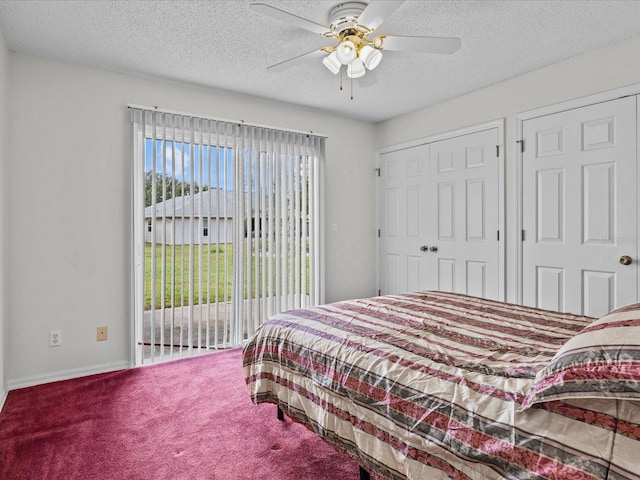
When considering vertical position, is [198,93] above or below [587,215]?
above

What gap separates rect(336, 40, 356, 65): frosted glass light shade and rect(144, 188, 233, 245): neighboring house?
1.74 metres

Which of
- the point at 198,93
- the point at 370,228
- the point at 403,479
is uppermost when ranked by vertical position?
the point at 198,93

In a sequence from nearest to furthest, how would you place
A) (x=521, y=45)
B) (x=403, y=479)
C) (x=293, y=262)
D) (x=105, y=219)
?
(x=403, y=479)
(x=521, y=45)
(x=105, y=219)
(x=293, y=262)

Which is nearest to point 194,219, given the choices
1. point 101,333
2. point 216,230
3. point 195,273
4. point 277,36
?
point 216,230

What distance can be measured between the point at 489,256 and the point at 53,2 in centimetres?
372

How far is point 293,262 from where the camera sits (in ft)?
13.3

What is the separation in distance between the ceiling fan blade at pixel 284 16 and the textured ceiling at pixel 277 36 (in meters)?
0.19

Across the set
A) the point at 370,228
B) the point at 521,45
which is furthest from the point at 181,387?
the point at 521,45

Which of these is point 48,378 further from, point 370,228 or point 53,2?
point 370,228

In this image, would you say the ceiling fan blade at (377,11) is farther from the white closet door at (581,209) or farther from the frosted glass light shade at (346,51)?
the white closet door at (581,209)

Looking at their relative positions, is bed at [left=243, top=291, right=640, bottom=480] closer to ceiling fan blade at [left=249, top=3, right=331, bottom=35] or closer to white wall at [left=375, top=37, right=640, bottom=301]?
ceiling fan blade at [left=249, top=3, right=331, bottom=35]

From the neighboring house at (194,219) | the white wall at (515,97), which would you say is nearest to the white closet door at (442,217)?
the white wall at (515,97)

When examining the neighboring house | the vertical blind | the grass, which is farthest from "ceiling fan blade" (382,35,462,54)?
the grass

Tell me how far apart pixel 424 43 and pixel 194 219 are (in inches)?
90.6
